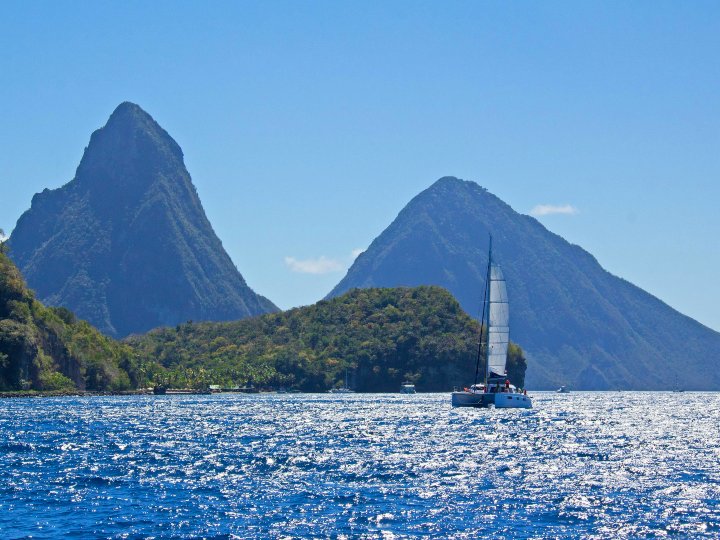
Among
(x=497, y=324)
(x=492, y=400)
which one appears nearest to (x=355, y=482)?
(x=492, y=400)

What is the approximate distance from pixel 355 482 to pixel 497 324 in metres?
114

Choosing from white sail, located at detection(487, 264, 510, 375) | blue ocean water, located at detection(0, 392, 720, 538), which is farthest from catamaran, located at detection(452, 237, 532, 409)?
blue ocean water, located at detection(0, 392, 720, 538)

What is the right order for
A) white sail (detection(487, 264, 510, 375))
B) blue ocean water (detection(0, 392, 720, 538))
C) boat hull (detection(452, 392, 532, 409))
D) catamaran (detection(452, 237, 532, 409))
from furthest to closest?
white sail (detection(487, 264, 510, 375)) → catamaran (detection(452, 237, 532, 409)) → boat hull (detection(452, 392, 532, 409)) → blue ocean water (detection(0, 392, 720, 538))

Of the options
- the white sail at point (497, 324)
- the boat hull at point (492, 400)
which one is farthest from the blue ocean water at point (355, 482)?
the white sail at point (497, 324)

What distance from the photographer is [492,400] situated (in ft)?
563

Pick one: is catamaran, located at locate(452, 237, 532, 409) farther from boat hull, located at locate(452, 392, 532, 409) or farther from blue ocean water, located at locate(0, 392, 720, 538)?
blue ocean water, located at locate(0, 392, 720, 538)

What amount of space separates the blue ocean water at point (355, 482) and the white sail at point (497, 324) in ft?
193

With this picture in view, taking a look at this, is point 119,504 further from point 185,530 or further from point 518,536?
point 518,536

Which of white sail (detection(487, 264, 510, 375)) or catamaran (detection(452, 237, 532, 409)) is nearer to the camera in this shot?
catamaran (detection(452, 237, 532, 409))

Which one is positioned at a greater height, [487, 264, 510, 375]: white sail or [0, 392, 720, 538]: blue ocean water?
[487, 264, 510, 375]: white sail

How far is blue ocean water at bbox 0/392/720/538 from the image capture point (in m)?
50.0

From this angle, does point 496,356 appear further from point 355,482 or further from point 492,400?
point 355,482

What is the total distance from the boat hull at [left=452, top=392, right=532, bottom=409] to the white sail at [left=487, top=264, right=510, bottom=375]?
17.2ft

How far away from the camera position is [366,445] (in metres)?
92.7
